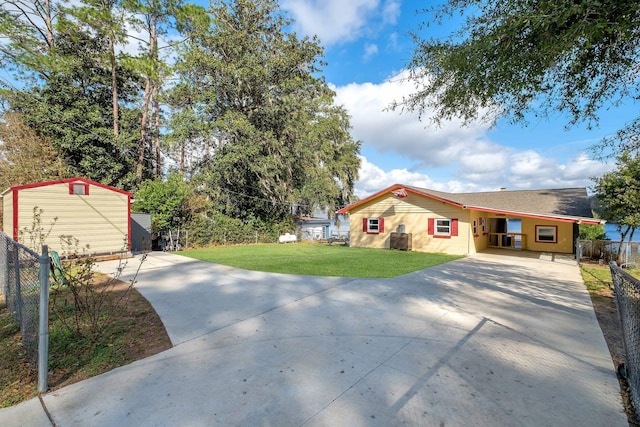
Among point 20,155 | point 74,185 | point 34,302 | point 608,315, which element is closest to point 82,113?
point 20,155

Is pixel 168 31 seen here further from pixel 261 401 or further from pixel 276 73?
pixel 261 401

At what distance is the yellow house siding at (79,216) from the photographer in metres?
9.45

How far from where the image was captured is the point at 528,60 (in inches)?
139

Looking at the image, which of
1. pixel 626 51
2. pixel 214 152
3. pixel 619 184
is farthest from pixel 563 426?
pixel 214 152

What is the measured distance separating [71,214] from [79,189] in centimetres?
94

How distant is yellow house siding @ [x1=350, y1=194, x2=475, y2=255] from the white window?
21 cm

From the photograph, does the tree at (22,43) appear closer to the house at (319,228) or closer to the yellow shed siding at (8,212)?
the yellow shed siding at (8,212)

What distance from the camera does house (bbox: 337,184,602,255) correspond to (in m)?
13.9

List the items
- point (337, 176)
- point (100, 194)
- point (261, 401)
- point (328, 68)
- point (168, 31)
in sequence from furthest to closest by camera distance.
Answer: point (337, 176) → point (328, 68) → point (168, 31) → point (100, 194) → point (261, 401)

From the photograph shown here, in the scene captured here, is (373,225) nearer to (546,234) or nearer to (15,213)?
(546,234)

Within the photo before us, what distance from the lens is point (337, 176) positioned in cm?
2839

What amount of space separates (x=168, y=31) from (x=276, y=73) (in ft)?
25.8

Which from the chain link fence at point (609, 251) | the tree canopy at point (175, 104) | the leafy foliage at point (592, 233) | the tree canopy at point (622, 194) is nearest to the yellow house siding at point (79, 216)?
the tree canopy at point (175, 104)

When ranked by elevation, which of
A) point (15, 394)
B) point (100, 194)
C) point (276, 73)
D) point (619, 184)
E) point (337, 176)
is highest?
point (276, 73)
